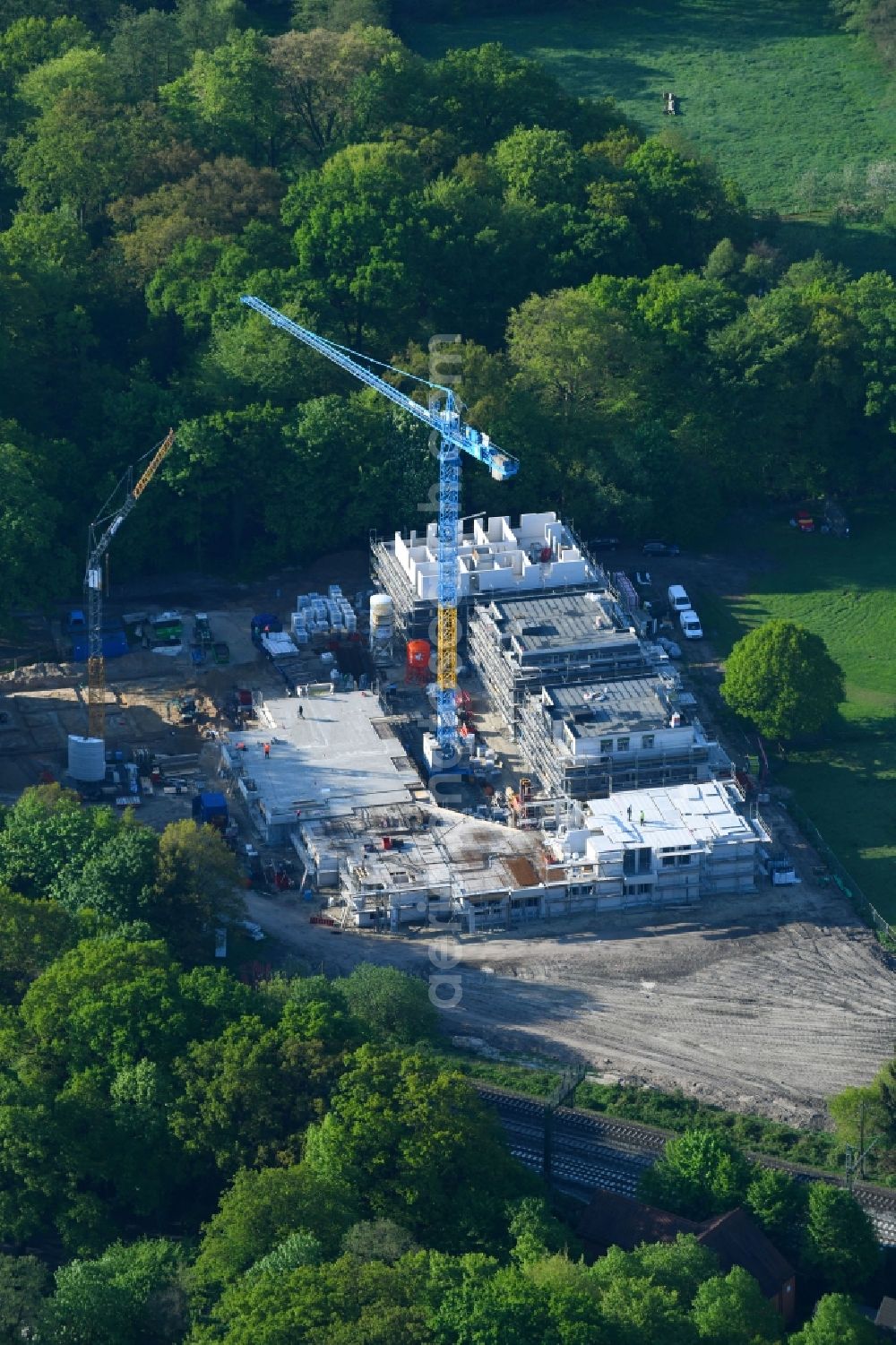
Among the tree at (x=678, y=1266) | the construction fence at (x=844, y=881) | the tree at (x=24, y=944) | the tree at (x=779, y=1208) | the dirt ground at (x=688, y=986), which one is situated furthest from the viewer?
the construction fence at (x=844, y=881)

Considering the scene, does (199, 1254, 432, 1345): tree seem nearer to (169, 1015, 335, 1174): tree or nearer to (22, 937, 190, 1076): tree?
(169, 1015, 335, 1174): tree

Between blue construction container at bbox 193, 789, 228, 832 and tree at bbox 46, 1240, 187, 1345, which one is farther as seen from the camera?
blue construction container at bbox 193, 789, 228, 832

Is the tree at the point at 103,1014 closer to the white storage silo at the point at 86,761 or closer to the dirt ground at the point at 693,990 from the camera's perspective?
the dirt ground at the point at 693,990

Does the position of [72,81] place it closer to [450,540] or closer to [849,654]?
[450,540]

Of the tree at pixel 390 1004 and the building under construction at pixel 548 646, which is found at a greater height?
the building under construction at pixel 548 646

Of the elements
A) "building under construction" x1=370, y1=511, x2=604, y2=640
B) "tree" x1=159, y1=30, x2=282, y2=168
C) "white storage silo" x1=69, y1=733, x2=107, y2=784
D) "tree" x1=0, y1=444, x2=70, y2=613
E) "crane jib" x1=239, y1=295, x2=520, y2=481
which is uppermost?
"tree" x1=159, y1=30, x2=282, y2=168

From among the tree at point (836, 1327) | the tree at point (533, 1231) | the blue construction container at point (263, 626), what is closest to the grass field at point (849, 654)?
the blue construction container at point (263, 626)

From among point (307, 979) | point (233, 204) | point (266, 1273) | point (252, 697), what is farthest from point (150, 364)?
point (266, 1273)

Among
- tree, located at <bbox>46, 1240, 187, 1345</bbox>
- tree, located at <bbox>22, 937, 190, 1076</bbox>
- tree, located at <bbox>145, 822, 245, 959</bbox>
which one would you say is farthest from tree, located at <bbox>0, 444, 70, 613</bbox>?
tree, located at <bbox>46, 1240, 187, 1345</bbox>
